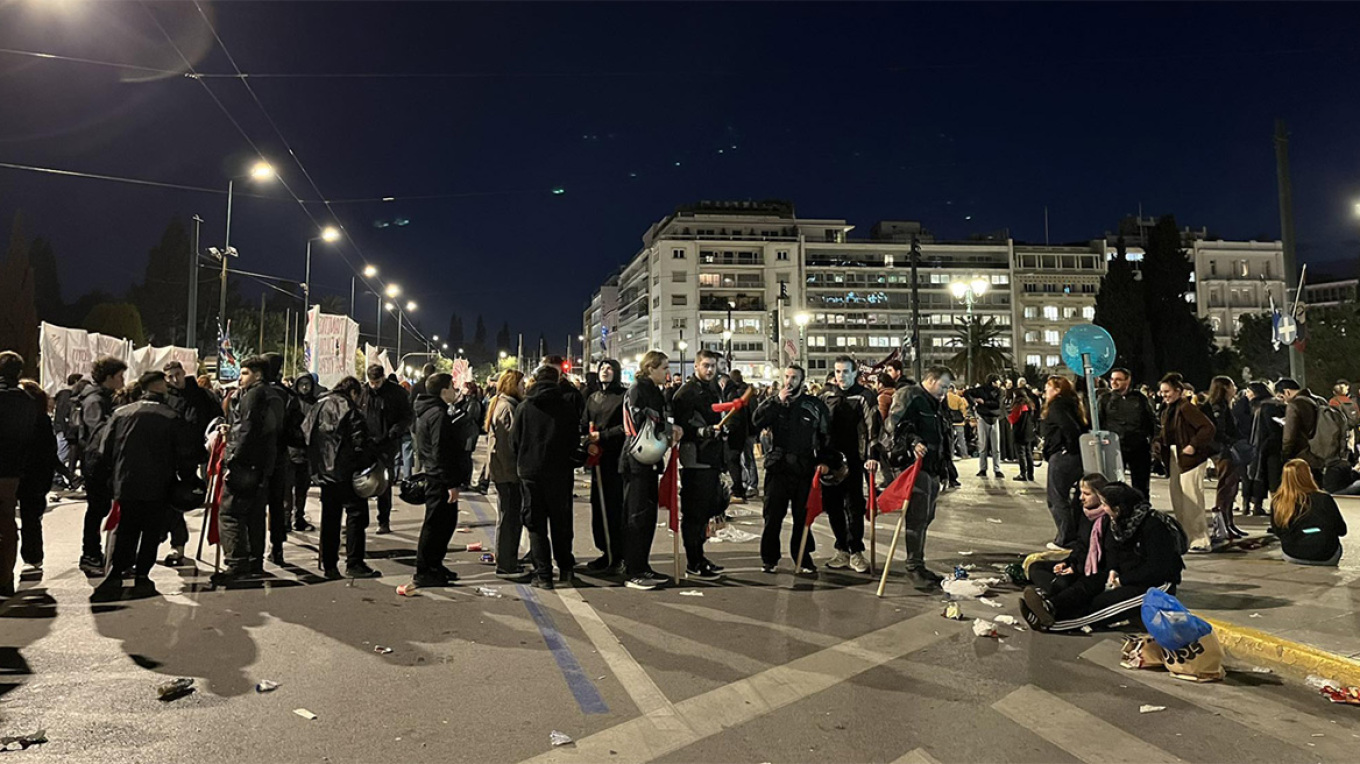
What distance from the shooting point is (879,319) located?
9500cm

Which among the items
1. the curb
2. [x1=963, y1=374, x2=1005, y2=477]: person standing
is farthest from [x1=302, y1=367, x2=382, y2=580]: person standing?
[x1=963, y1=374, x2=1005, y2=477]: person standing

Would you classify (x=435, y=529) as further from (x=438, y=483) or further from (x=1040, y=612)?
(x=1040, y=612)

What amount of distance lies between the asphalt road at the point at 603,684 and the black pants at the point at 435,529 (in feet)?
1.19

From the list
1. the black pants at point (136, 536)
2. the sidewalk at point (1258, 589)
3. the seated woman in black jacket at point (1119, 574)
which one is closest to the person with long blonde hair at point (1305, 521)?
the sidewalk at point (1258, 589)

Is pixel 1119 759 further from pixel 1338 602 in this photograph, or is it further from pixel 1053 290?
pixel 1053 290

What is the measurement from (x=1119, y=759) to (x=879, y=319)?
94.2 meters

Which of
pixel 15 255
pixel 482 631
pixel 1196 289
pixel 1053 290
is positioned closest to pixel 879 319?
pixel 1053 290

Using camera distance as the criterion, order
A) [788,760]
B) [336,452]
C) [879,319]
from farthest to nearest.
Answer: [879,319]
[336,452]
[788,760]

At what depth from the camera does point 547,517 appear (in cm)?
743

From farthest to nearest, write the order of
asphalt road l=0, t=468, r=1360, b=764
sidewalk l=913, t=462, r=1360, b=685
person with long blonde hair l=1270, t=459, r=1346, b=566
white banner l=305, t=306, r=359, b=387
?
white banner l=305, t=306, r=359, b=387 < person with long blonde hair l=1270, t=459, r=1346, b=566 < sidewalk l=913, t=462, r=1360, b=685 < asphalt road l=0, t=468, r=1360, b=764

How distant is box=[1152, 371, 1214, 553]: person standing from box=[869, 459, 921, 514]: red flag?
3581mm

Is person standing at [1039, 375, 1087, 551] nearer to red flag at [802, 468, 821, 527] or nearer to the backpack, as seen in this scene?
red flag at [802, 468, 821, 527]

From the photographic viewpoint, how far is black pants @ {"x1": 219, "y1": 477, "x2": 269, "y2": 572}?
25.2ft

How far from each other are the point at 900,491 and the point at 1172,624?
278 centimetres
